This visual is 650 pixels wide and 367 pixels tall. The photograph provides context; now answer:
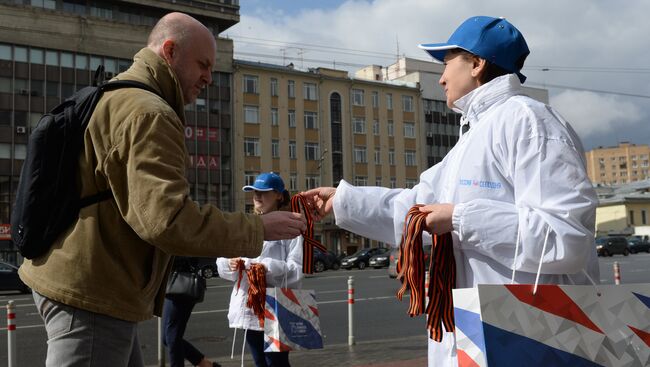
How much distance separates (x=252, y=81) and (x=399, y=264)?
56.3 metres

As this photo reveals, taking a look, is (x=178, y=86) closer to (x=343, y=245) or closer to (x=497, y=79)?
(x=497, y=79)

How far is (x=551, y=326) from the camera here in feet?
6.46

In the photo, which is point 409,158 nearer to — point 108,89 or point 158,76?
point 158,76

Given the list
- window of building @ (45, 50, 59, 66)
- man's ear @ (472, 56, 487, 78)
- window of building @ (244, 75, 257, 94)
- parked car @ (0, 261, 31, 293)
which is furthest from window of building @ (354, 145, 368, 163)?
man's ear @ (472, 56, 487, 78)

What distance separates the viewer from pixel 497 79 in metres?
2.52

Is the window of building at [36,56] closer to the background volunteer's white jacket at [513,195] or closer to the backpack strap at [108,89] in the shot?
the backpack strap at [108,89]

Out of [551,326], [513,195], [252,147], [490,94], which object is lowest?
[551,326]

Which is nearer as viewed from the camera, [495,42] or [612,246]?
[495,42]

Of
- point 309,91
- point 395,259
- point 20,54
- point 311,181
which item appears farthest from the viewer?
point 309,91

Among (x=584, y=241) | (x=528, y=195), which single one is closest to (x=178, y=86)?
(x=528, y=195)

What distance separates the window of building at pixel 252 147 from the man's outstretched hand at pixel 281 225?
54.3 meters

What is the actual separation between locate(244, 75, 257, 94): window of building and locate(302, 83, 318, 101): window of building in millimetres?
4886

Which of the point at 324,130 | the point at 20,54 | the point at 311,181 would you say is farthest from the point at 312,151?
the point at 20,54

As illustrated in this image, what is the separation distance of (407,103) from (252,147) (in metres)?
18.7
